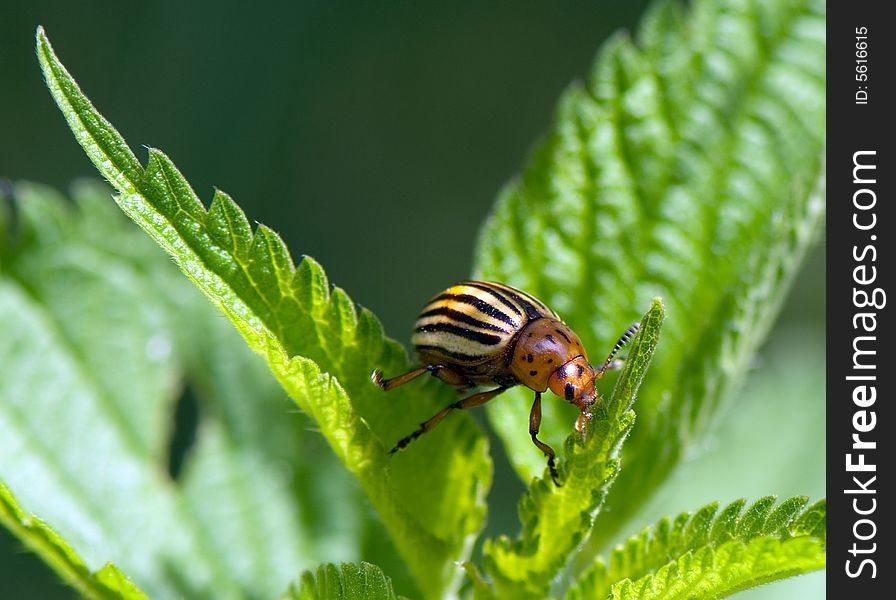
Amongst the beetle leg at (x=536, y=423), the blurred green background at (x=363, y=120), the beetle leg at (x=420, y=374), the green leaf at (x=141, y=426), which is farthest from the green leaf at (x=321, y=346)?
the blurred green background at (x=363, y=120)

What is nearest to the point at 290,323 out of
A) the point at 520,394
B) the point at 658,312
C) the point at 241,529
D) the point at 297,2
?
the point at 658,312

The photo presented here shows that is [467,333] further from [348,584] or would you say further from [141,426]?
[141,426]

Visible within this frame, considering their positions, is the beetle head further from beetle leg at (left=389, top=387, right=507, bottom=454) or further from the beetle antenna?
Answer: beetle leg at (left=389, top=387, right=507, bottom=454)

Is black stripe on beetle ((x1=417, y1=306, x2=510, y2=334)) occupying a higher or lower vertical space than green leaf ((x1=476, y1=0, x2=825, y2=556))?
lower

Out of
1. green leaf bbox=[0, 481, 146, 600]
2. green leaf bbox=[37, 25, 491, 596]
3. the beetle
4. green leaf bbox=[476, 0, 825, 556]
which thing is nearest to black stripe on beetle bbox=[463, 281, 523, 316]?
the beetle

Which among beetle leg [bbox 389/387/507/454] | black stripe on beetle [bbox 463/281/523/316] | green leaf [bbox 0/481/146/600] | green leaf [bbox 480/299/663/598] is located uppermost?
black stripe on beetle [bbox 463/281/523/316]
